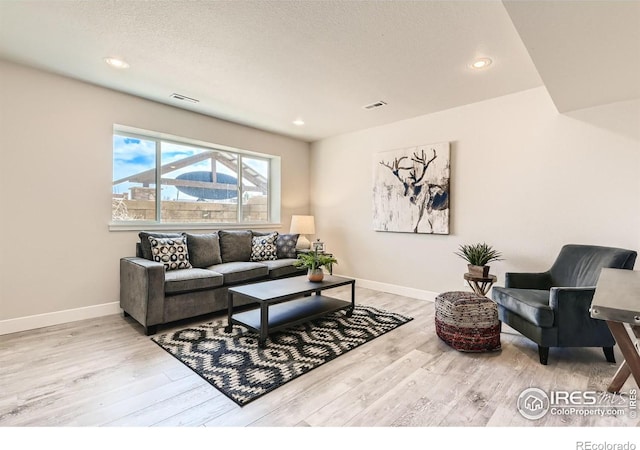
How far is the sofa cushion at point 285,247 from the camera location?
175 inches

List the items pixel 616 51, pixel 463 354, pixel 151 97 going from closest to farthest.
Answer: pixel 616 51, pixel 463 354, pixel 151 97

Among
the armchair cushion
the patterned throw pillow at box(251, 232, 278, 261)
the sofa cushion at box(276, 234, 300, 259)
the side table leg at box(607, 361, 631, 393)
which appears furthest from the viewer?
the sofa cushion at box(276, 234, 300, 259)

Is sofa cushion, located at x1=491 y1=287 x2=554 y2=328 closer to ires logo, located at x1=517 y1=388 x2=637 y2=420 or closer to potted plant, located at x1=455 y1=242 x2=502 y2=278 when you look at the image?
potted plant, located at x1=455 y1=242 x2=502 y2=278

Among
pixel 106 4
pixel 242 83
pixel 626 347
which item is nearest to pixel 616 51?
pixel 626 347

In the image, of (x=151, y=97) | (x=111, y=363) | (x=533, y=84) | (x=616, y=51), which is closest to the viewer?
(x=616, y=51)

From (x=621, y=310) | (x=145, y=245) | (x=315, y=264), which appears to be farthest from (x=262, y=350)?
(x=621, y=310)

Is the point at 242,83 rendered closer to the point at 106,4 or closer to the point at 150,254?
the point at 106,4

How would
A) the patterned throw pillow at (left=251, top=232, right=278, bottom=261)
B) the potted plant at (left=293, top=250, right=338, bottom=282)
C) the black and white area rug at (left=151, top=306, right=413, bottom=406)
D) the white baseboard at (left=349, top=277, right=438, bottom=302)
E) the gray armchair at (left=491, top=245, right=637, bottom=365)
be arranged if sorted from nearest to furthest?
1. the black and white area rug at (left=151, top=306, right=413, bottom=406)
2. the gray armchair at (left=491, top=245, right=637, bottom=365)
3. the potted plant at (left=293, top=250, right=338, bottom=282)
4. the white baseboard at (left=349, top=277, right=438, bottom=302)
5. the patterned throw pillow at (left=251, top=232, right=278, bottom=261)

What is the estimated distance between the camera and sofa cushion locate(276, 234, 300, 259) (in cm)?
444

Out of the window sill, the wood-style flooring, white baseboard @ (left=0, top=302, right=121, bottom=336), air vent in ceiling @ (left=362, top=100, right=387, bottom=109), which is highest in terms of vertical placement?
air vent in ceiling @ (left=362, top=100, right=387, bottom=109)

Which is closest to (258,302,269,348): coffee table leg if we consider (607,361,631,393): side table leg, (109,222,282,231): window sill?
(109,222,282,231): window sill

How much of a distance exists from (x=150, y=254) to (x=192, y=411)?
207 cm

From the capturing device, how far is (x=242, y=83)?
10.4 ft

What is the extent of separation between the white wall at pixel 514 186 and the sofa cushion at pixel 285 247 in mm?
1064
